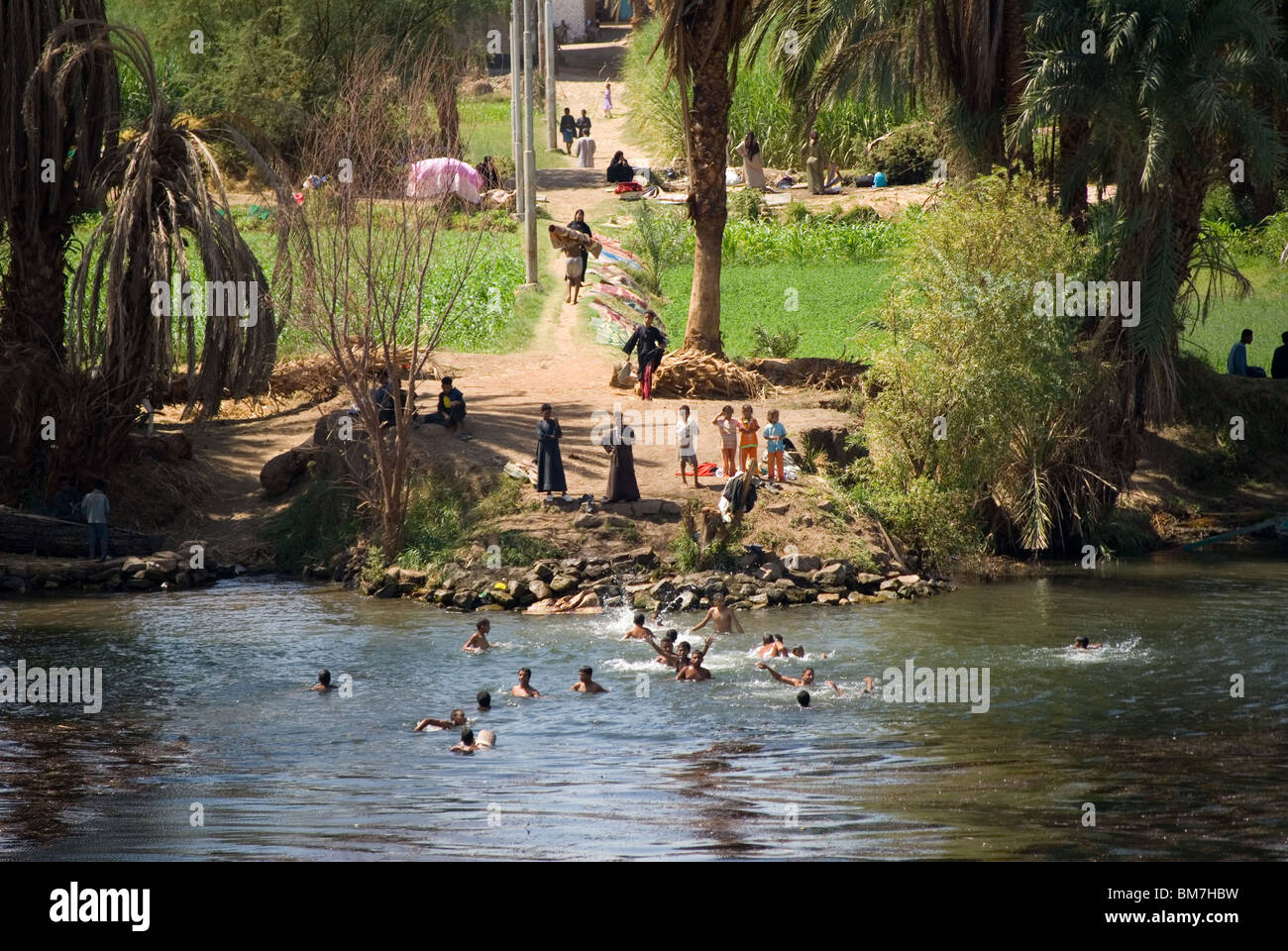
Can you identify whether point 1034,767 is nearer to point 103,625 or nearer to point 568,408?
point 103,625

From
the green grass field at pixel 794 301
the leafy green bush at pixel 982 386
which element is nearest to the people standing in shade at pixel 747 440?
the leafy green bush at pixel 982 386

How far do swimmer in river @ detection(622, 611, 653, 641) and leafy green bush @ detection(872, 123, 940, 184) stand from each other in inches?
1460

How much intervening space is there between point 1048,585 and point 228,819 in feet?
54.2

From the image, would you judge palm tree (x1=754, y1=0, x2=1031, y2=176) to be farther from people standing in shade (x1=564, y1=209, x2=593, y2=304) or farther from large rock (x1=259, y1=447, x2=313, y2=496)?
large rock (x1=259, y1=447, x2=313, y2=496)

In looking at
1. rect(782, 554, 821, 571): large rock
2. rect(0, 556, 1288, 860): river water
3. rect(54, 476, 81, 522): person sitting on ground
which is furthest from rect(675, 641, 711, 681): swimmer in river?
rect(54, 476, 81, 522): person sitting on ground

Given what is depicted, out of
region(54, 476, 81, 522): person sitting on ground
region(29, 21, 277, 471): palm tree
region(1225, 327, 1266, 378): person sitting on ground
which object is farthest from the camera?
region(1225, 327, 1266, 378): person sitting on ground

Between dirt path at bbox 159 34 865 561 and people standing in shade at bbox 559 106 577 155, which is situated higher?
people standing in shade at bbox 559 106 577 155

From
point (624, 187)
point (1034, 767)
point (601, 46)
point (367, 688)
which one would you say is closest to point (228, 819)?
point (367, 688)

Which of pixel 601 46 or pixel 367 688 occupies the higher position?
pixel 601 46

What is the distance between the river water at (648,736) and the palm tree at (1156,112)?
5272 mm

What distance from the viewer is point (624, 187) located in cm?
5678

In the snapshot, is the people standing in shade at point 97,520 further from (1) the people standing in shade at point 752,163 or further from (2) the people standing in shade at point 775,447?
(1) the people standing in shade at point 752,163

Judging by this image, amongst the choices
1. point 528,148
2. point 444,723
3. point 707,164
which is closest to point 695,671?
point 444,723

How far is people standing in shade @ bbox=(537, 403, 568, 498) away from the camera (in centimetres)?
2791
